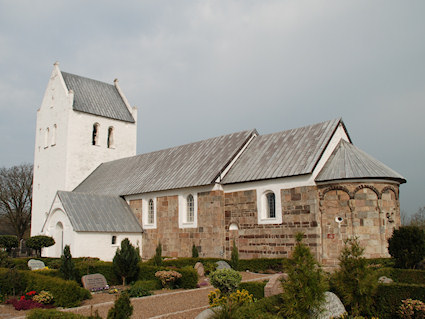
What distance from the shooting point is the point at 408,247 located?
11.5m

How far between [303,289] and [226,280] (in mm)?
2720

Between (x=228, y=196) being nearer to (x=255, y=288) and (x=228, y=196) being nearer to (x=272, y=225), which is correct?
(x=272, y=225)

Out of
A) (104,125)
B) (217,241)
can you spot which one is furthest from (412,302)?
(104,125)

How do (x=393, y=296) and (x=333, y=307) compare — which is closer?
(x=333, y=307)

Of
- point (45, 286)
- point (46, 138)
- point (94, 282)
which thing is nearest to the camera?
point (45, 286)

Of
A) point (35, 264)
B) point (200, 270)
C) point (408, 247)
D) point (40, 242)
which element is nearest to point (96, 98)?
point (40, 242)

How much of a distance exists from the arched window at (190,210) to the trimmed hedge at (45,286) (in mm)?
8270

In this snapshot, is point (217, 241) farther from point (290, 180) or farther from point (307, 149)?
point (307, 149)

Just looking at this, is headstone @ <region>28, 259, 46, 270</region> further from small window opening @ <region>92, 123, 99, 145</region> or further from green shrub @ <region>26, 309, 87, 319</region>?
small window opening @ <region>92, 123, 99, 145</region>

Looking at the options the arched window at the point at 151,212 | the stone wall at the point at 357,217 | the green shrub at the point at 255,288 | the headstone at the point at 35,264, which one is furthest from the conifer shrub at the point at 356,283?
the arched window at the point at 151,212

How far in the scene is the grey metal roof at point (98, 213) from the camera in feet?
60.2

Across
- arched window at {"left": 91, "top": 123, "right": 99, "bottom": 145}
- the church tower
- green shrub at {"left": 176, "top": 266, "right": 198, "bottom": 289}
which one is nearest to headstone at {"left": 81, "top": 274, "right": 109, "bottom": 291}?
green shrub at {"left": 176, "top": 266, "right": 198, "bottom": 289}

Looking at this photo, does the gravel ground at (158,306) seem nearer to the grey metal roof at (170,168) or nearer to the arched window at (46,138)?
the grey metal roof at (170,168)

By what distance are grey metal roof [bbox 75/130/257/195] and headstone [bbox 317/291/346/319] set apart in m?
9.81
